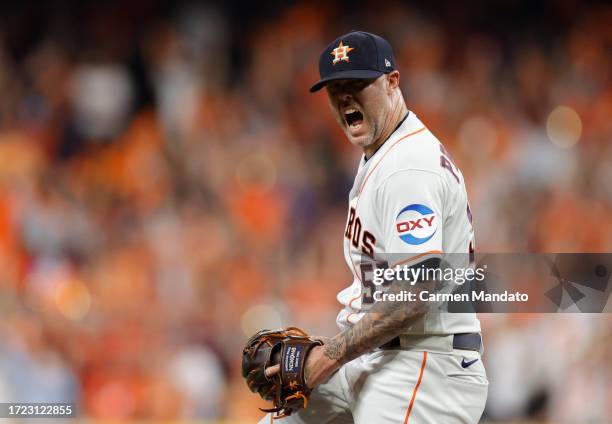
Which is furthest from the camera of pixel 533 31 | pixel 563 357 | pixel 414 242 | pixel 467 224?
pixel 533 31

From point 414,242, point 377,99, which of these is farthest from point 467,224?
point 377,99

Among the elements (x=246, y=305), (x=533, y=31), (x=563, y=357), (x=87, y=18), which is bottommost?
(x=563, y=357)

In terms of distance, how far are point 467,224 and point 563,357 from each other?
306 centimetres

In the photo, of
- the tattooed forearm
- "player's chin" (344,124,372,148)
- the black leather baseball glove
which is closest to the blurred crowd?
the black leather baseball glove

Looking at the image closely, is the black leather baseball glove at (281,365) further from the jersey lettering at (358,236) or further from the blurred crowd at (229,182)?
the blurred crowd at (229,182)

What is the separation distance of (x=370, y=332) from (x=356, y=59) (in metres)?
0.78

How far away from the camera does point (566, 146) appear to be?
6.26 metres

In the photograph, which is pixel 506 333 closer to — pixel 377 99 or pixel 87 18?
pixel 377 99

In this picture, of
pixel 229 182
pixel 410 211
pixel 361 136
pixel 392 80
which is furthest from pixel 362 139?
pixel 229 182

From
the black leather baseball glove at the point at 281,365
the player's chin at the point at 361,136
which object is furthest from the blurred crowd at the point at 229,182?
the player's chin at the point at 361,136

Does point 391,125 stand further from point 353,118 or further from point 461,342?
point 461,342

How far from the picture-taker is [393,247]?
7.53ft

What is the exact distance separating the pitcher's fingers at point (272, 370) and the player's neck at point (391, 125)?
692 mm

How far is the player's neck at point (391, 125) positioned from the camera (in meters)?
2.56
